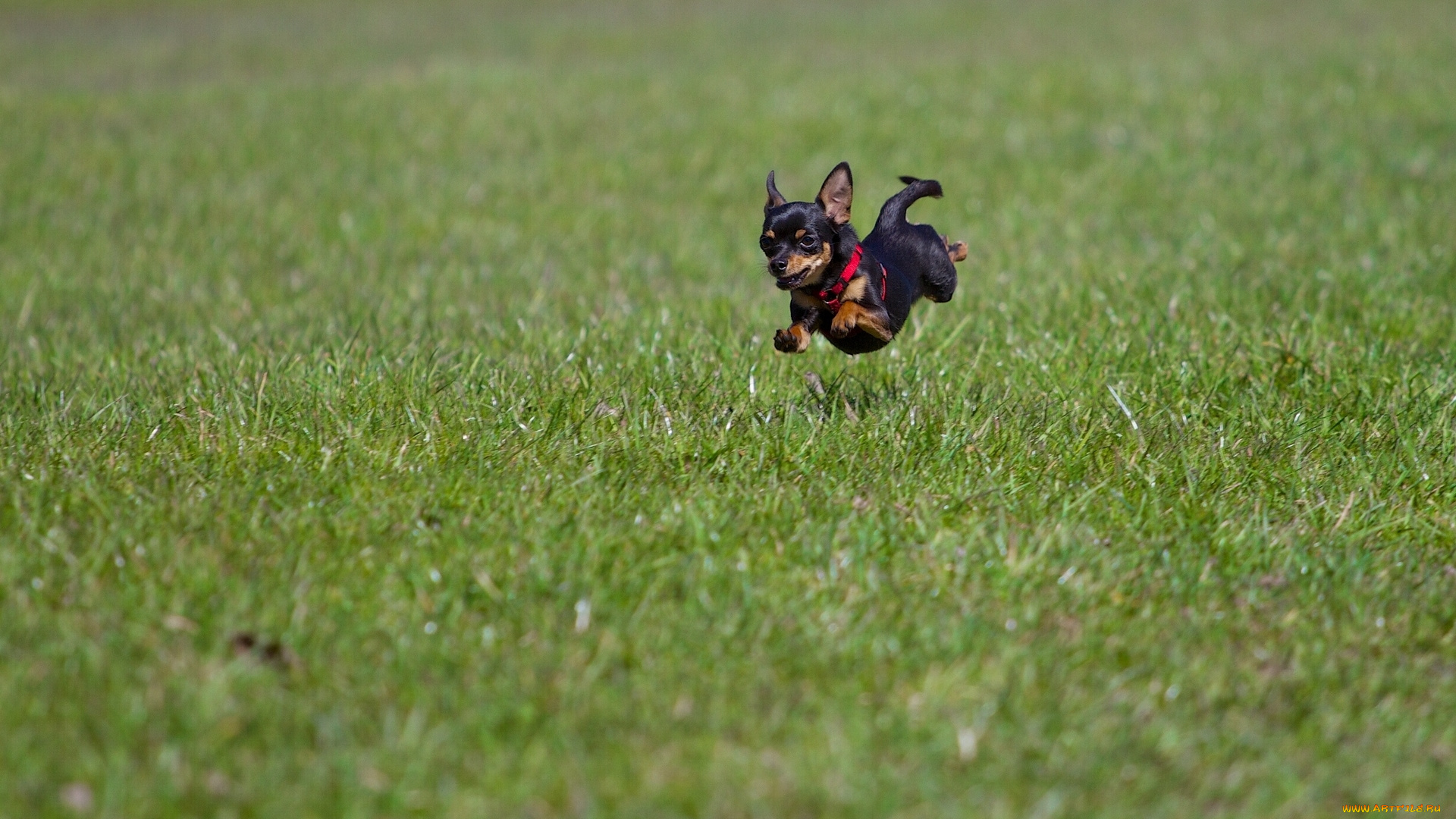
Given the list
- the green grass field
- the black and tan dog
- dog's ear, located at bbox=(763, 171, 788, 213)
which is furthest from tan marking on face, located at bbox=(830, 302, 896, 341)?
the green grass field

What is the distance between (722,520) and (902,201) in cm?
148

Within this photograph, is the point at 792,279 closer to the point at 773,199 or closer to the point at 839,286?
the point at 839,286

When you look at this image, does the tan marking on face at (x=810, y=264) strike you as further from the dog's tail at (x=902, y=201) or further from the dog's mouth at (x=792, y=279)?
the dog's tail at (x=902, y=201)

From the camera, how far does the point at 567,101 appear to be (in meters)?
14.2

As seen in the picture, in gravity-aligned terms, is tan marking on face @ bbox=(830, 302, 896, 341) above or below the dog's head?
below

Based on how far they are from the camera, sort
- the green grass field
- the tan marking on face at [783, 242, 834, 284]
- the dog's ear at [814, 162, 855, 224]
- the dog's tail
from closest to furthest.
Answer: the green grass field, the tan marking on face at [783, 242, 834, 284], the dog's ear at [814, 162, 855, 224], the dog's tail

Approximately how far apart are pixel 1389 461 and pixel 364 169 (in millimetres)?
9106

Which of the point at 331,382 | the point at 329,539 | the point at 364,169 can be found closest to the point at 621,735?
the point at 329,539

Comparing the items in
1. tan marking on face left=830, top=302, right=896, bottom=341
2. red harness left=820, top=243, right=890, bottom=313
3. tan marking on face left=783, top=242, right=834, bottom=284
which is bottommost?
tan marking on face left=830, top=302, right=896, bottom=341

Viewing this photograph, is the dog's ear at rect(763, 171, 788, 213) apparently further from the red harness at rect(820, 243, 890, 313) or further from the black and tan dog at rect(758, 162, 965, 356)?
the red harness at rect(820, 243, 890, 313)

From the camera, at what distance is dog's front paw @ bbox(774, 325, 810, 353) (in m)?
4.33

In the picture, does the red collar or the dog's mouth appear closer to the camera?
the dog's mouth

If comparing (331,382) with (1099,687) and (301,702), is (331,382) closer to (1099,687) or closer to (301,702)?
(301,702)

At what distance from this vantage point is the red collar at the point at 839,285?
4.33 m
